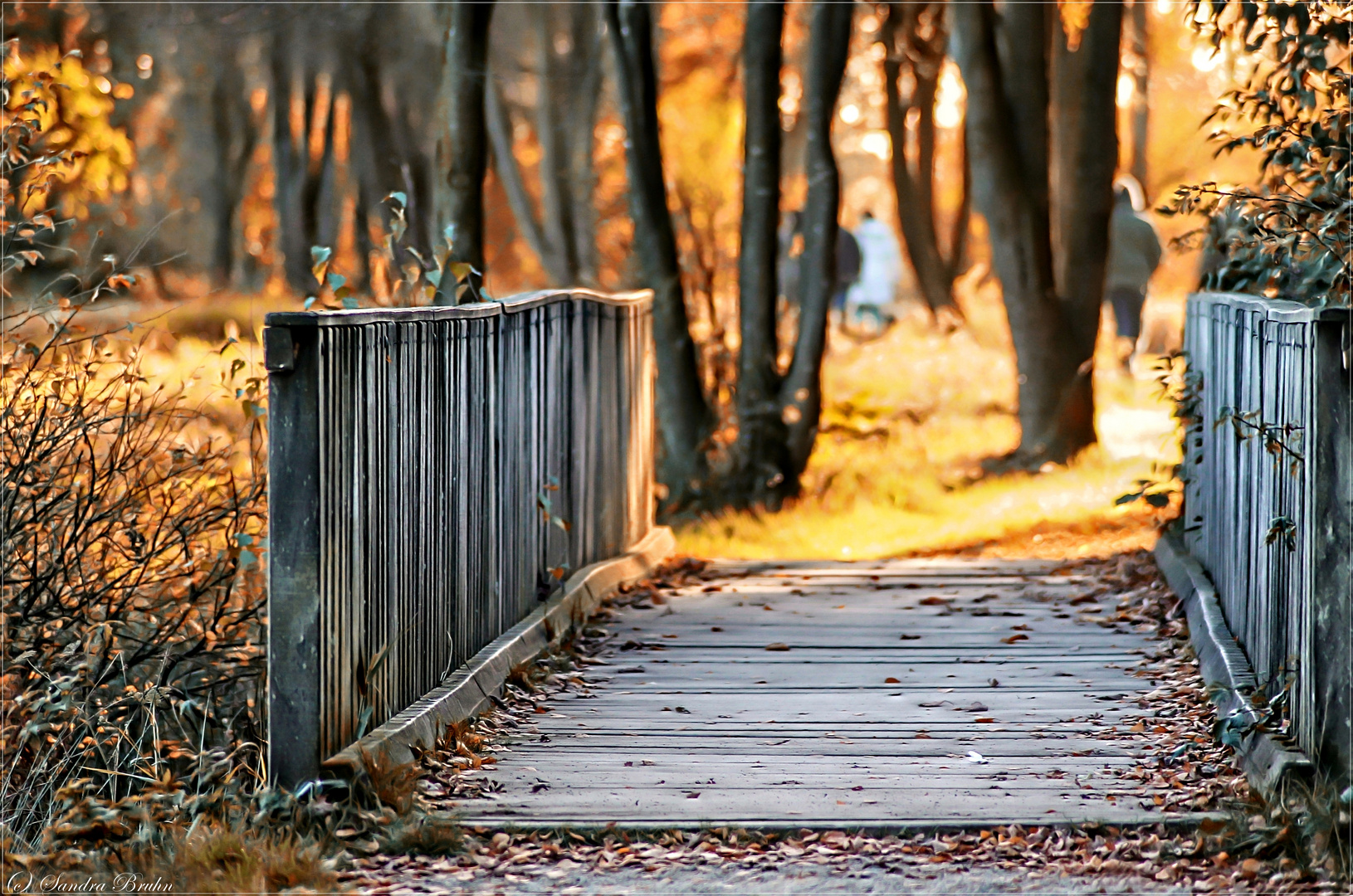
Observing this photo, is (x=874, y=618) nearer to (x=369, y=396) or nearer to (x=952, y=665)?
(x=952, y=665)

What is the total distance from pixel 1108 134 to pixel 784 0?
315 centimetres

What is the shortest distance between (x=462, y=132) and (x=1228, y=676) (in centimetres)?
681

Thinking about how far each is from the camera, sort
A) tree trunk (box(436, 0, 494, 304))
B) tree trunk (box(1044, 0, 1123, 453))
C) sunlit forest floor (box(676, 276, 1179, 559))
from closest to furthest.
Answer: tree trunk (box(436, 0, 494, 304)), sunlit forest floor (box(676, 276, 1179, 559)), tree trunk (box(1044, 0, 1123, 453))

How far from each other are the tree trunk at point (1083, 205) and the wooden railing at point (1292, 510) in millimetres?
7312

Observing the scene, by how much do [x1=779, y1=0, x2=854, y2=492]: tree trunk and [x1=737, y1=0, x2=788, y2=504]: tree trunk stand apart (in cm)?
23

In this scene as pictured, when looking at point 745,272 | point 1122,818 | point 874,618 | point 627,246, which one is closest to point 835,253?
point 745,272

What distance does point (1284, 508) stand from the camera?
19.0ft

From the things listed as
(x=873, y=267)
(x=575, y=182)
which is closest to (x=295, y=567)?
(x=575, y=182)

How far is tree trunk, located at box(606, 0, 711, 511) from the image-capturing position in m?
14.1

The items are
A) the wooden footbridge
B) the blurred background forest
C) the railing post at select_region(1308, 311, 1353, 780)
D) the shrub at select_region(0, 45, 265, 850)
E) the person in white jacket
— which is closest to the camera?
the railing post at select_region(1308, 311, 1353, 780)

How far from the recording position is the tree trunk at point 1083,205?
14641mm

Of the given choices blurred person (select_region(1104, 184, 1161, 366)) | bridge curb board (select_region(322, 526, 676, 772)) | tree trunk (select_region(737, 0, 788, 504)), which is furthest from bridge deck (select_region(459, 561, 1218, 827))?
blurred person (select_region(1104, 184, 1161, 366))

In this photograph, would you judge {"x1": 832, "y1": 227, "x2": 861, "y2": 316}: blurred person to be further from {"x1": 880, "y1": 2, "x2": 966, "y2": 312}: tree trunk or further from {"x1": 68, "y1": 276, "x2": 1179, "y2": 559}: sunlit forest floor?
{"x1": 68, "y1": 276, "x2": 1179, "y2": 559}: sunlit forest floor

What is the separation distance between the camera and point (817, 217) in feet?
47.5
